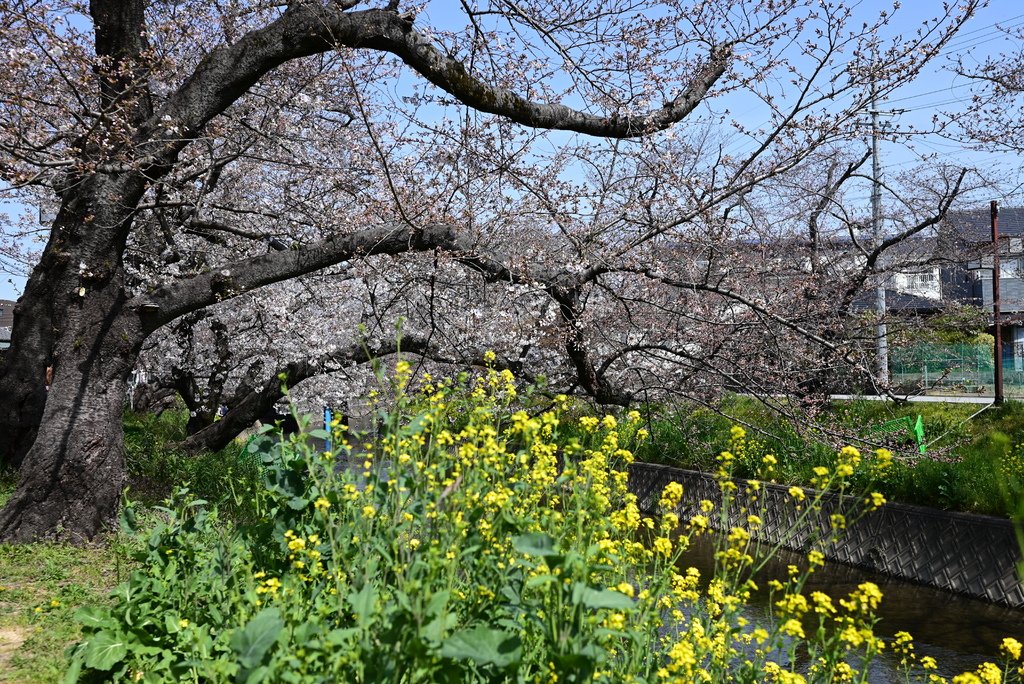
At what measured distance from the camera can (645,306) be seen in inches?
392

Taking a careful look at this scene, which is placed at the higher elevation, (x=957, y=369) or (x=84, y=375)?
(x=957, y=369)

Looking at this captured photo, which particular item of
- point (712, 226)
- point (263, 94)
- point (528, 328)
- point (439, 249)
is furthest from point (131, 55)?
point (712, 226)

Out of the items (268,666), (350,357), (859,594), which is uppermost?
(350,357)

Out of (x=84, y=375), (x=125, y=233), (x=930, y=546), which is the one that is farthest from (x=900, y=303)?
(x=84, y=375)

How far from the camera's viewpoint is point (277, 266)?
753 centimetres

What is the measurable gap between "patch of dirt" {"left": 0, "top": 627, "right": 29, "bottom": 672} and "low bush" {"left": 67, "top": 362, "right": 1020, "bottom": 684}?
1.71 ft

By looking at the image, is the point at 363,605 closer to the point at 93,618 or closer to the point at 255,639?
the point at 255,639

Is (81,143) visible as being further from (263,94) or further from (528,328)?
(528,328)

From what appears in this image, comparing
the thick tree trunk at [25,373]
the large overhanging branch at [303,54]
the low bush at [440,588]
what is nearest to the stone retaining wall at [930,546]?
the large overhanging branch at [303,54]

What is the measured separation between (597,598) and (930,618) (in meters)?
8.33

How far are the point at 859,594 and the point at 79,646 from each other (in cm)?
351

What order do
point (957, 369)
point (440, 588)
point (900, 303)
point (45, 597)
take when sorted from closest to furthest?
point (440, 588) < point (45, 597) < point (957, 369) < point (900, 303)

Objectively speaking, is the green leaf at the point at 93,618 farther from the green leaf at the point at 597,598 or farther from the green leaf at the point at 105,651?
the green leaf at the point at 597,598

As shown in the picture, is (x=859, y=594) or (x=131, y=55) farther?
(x=131, y=55)
